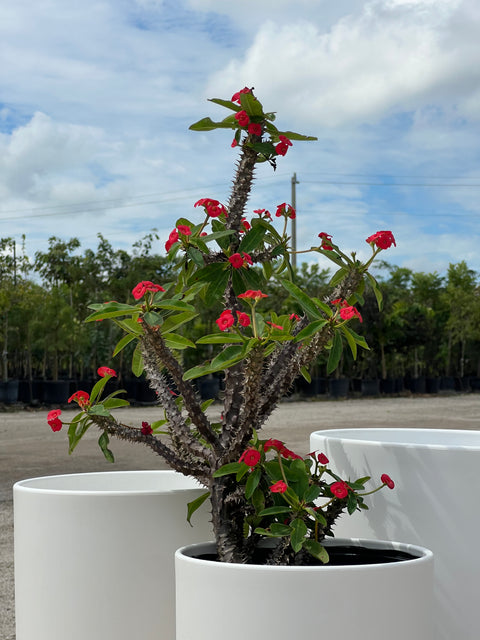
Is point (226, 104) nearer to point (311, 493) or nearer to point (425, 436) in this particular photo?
point (311, 493)

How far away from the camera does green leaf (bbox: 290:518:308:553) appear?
1.78m

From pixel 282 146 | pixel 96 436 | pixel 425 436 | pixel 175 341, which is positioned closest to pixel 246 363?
pixel 175 341

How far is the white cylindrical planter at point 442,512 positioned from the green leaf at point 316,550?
45cm

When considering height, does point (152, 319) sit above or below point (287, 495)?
above

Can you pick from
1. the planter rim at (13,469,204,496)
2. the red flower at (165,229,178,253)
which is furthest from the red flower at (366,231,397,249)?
the planter rim at (13,469,204,496)

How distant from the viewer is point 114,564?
2078mm

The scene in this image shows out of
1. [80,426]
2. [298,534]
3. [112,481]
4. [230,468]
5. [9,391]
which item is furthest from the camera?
[9,391]

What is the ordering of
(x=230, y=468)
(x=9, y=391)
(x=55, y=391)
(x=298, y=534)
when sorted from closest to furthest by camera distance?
(x=298, y=534)
(x=230, y=468)
(x=9, y=391)
(x=55, y=391)

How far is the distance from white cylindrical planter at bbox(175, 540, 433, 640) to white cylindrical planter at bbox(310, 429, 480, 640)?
0.50 metres

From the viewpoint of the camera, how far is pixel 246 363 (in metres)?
2.08

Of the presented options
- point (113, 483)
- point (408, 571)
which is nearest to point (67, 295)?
point (113, 483)

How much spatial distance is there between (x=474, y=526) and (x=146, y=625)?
0.94 metres

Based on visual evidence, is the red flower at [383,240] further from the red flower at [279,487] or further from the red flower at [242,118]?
the red flower at [279,487]

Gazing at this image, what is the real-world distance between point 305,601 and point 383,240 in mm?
944
